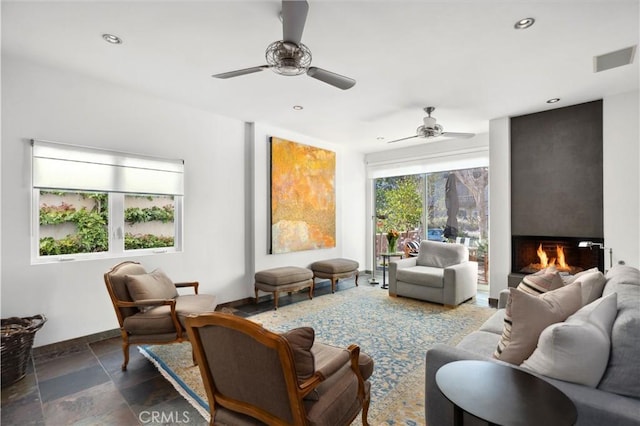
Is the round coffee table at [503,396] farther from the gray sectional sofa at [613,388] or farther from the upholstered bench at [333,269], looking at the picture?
the upholstered bench at [333,269]

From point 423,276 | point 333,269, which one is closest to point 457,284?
point 423,276

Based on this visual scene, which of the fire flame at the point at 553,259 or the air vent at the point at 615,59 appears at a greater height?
the air vent at the point at 615,59

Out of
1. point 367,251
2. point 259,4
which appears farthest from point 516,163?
point 259,4

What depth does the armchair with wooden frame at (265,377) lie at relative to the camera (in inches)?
51.9

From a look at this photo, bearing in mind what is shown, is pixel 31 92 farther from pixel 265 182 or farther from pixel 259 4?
pixel 265 182

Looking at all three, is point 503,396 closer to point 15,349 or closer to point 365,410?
point 365,410

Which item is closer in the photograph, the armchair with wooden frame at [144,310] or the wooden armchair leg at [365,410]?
the wooden armchair leg at [365,410]

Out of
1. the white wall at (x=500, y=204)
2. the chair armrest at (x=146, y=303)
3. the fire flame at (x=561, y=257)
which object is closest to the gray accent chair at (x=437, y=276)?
the white wall at (x=500, y=204)

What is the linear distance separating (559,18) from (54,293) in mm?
4940

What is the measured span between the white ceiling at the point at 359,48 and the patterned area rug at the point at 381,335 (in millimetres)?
2743

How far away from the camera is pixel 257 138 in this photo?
193 inches

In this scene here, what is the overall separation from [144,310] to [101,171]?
66.2 inches

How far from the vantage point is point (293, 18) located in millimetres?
2043

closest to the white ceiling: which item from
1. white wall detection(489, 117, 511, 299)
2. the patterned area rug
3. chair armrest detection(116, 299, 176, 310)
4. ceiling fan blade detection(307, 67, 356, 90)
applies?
ceiling fan blade detection(307, 67, 356, 90)
